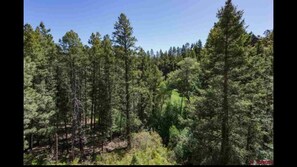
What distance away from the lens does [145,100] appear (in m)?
37.8

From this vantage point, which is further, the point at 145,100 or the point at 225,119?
the point at 145,100

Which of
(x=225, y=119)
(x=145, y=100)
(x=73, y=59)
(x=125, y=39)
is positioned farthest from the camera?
(x=145, y=100)

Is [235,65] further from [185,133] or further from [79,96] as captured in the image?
[79,96]

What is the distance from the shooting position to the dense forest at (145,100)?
45.3 feet

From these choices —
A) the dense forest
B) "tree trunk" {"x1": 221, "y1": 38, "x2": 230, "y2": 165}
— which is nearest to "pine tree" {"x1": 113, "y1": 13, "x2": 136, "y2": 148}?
the dense forest

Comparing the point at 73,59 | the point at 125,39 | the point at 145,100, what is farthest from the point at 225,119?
the point at 145,100

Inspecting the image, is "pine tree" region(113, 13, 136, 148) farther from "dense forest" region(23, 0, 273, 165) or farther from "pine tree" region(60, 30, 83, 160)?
"pine tree" region(60, 30, 83, 160)

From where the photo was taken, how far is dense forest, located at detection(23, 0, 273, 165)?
1380cm

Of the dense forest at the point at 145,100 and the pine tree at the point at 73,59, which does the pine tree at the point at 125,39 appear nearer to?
the dense forest at the point at 145,100

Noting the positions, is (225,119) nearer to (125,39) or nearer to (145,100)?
(125,39)

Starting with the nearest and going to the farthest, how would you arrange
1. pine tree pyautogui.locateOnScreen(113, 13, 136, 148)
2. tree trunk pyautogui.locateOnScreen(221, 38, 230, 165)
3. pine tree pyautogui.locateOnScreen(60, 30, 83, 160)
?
tree trunk pyautogui.locateOnScreen(221, 38, 230, 165) → pine tree pyautogui.locateOnScreen(113, 13, 136, 148) → pine tree pyautogui.locateOnScreen(60, 30, 83, 160)

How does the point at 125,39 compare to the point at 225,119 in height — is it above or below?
above

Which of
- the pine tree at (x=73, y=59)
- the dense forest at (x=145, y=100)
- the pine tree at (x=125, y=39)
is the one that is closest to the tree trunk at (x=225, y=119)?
the dense forest at (x=145, y=100)
